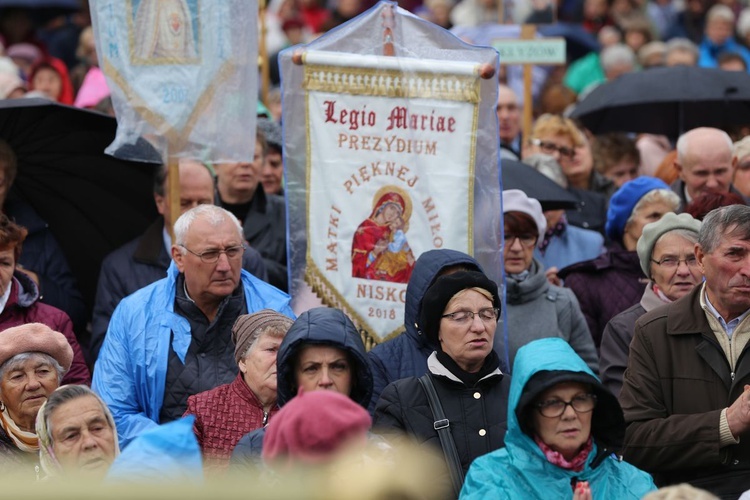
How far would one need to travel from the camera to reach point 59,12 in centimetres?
1606

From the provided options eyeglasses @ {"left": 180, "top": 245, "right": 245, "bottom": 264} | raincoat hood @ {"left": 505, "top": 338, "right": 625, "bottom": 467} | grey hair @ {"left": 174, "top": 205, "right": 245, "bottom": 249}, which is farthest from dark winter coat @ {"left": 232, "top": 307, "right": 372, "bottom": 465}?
grey hair @ {"left": 174, "top": 205, "right": 245, "bottom": 249}

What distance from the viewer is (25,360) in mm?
6348

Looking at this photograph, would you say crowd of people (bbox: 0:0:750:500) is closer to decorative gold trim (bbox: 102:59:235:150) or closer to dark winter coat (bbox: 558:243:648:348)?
dark winter coat (bbox: 558:243:648:348)

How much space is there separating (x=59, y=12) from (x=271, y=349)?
10671 mm

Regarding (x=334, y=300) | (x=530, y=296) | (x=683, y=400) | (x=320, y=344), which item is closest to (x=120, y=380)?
(x=334, y=300)

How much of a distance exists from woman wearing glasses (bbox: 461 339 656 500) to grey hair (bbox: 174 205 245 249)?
1.94 m

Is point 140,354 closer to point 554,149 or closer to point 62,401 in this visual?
point 62,401

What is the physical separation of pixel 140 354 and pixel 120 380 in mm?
144

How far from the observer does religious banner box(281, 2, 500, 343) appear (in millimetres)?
6926

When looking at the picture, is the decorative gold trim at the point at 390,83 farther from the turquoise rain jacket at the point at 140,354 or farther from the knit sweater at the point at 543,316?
the knit sweater at the point at 543,316

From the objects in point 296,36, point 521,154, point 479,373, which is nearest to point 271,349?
point 479,373

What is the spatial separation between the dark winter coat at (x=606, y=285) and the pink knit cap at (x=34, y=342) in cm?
286

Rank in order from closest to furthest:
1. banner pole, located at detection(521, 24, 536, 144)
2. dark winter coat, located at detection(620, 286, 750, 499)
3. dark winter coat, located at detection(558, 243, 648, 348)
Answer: dark winter coat, located at detection(620, 286, 750, 499), dark winter coat, located at detection(558, 243, 648, 348), banner pole, located at detection(521, 24, 536, 144)

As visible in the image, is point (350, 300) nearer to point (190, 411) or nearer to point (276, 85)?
point (190, 411)
